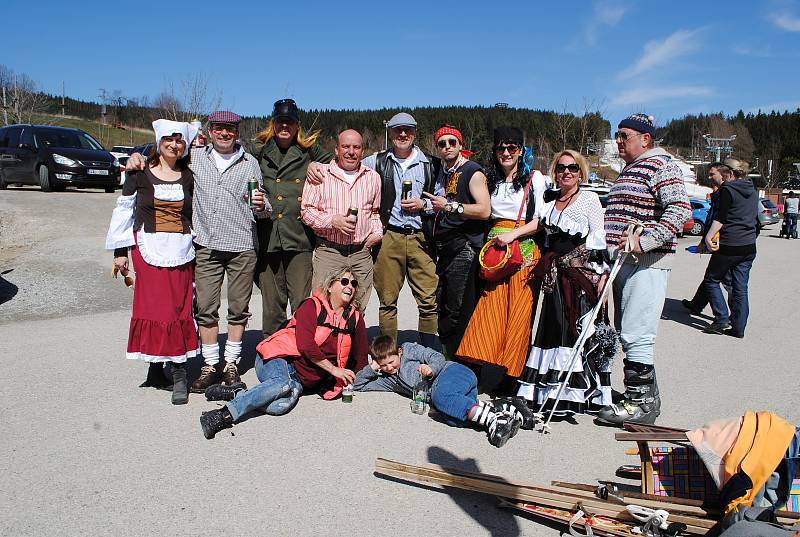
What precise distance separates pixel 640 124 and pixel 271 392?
3.17 m

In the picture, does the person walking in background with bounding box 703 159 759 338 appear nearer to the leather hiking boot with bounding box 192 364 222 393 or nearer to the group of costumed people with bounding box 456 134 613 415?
the group of costumed people with bounding box 456 134 613 415

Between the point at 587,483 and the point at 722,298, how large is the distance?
15.8 feet

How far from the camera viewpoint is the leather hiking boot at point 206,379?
197 inches

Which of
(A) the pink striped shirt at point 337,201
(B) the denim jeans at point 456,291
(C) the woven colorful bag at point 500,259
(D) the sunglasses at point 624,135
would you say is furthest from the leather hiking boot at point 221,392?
(D) the sunglasses at point 624,135

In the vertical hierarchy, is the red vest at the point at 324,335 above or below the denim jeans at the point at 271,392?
above

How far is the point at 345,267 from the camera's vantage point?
515 cm

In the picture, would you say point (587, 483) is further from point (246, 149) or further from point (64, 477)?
point (246, 149)

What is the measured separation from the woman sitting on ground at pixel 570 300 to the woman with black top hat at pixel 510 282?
5.2 inches

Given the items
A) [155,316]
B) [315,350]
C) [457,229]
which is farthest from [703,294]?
[155,316]

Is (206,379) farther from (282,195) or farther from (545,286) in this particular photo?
(545,286)

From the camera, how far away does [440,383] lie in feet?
Answer: 15.2

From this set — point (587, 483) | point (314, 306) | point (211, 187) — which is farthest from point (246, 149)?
point (587, 483)

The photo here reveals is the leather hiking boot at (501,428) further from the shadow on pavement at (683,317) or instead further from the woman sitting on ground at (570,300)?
the shadow on pavement at (683,317)

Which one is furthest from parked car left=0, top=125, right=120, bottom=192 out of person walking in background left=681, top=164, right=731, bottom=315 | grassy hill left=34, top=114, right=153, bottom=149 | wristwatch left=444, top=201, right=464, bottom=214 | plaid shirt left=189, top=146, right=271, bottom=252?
grassy hill left=34, top=114, right=153, bottom=149
